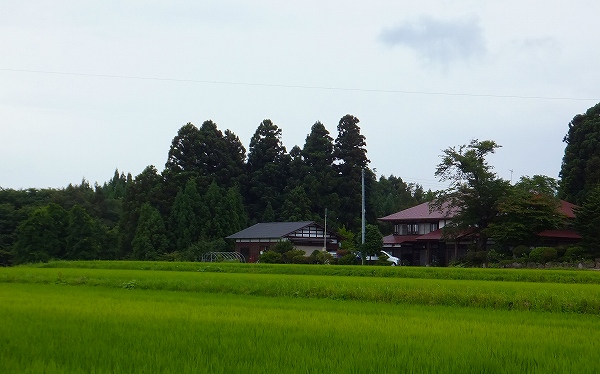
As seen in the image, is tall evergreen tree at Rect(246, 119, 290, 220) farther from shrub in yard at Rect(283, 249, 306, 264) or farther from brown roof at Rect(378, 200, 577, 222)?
shrub in yard at Rect(283, 249, 306, 264)

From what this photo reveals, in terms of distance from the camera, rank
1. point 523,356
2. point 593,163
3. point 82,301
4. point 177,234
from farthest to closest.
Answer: point 177,234 → point 593,163 → point 82,301 → point 523,356

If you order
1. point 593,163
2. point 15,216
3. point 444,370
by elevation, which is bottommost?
point 444,370

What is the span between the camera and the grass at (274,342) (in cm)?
536

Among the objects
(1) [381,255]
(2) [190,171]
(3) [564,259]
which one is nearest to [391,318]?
(3) [564,259]

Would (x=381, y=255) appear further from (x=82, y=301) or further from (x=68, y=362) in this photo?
(x=68, y=362)

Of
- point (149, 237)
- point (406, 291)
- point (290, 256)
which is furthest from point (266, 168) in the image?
point (406, 291)

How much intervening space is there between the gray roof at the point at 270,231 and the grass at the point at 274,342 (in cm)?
3737

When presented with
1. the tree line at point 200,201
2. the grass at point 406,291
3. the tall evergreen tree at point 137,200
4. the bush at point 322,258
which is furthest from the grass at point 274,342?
the tall evergreen tree at point 137,200

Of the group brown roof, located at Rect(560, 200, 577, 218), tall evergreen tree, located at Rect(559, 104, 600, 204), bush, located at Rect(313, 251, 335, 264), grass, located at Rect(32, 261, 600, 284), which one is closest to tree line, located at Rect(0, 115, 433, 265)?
bush, located at Rect(313, 251, 335, 264)

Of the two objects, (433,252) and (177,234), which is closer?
(433,252)

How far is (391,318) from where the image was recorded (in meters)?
9.30

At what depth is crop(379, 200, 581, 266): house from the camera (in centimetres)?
4177

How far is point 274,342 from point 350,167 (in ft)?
174

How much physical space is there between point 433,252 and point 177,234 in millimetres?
21718
